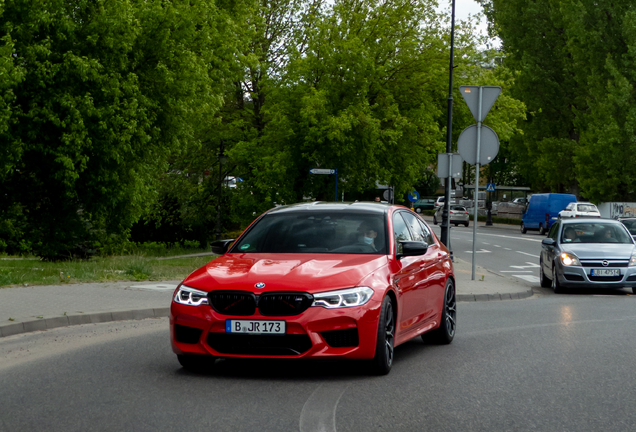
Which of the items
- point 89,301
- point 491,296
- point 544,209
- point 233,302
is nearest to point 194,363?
A: point 233,302

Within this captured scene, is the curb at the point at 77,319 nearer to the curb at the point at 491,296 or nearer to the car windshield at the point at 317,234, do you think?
the car windshield at the point at 317,234

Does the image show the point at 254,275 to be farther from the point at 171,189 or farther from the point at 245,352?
the point at 171,189

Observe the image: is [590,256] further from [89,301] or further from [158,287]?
[89,301]

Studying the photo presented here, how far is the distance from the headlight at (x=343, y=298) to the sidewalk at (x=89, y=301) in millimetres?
4488

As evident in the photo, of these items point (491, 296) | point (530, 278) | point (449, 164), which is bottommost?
point (530, 278)


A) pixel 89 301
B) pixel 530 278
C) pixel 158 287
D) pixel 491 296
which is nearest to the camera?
pixel 89 301

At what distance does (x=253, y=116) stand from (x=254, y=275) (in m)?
30.7

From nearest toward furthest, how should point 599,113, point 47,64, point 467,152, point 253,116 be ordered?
1. point 467,152
2. point 47,64
3. point 253,116
4. point 599,113

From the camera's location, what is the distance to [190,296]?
24.7ft

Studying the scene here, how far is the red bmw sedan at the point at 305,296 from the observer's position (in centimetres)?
727

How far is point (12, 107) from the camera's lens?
22.0m

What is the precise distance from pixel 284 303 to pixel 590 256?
11593mm

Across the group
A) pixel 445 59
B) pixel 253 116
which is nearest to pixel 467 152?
pixel 445 59

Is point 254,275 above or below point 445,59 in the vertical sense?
below
